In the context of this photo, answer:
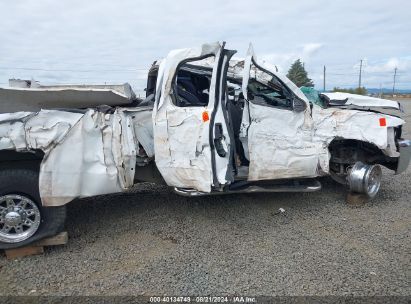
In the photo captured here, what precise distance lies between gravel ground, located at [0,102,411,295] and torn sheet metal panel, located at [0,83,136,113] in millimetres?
1424

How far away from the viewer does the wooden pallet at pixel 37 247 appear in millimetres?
3840

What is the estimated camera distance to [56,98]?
442 centimetres

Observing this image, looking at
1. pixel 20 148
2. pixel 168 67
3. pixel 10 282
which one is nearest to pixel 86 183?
pixel 20 148

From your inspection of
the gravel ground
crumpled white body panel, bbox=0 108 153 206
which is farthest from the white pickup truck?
the gravel ground

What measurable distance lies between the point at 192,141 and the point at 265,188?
1.12m

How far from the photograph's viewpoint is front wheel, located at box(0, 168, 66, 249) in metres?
3.74

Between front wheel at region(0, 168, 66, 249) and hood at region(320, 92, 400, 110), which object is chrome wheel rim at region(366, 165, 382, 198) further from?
front wheel at region(0, 168, 66, 249)

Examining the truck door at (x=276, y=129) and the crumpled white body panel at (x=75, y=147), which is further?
the truck door at (x=276, y=129)

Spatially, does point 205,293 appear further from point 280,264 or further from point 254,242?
point 254,242

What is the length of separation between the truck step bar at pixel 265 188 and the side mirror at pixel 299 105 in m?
0.93

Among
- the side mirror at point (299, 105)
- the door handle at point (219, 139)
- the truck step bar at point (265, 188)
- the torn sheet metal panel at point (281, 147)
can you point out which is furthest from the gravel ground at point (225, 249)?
the side mirror at point (299, 105)

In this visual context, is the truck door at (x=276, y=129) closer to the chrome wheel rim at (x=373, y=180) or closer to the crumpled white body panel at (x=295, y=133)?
the crumpled white body panel at (x=295, y=133)

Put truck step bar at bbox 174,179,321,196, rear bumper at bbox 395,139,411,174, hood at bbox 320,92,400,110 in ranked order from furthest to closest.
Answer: hood at bbox 320,92,400,110
rear bumper at bbox 395,139,411,174
truck step bar at bbox 174,179,321,196

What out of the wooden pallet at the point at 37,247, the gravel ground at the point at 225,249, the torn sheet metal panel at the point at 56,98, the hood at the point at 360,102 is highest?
the torn sheet metal panel at the point at 56,98
